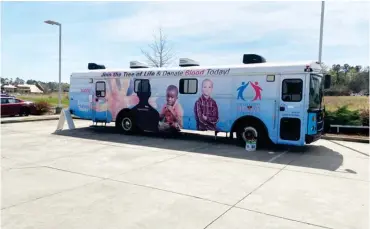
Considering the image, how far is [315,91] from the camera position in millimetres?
9398

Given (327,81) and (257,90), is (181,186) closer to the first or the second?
(257,90)

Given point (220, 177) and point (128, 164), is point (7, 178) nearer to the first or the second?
point (128, 164)

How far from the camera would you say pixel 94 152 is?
30.1 ft

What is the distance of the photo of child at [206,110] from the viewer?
425 inches

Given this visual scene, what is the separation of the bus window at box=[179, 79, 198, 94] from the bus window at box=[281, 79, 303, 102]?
317 cm

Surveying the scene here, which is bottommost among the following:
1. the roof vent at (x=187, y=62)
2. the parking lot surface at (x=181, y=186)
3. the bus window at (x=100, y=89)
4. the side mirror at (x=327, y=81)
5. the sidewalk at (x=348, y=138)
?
the parking lot surface at (x=181, y=186)

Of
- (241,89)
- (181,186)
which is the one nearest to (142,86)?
(241,89)

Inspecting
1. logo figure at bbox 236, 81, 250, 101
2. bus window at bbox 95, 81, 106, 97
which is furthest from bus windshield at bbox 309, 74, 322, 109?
bus window at bbox 95, 81, 106, 97

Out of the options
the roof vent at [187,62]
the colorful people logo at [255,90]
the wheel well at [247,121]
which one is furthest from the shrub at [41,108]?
the colorful people logo at [255,90]

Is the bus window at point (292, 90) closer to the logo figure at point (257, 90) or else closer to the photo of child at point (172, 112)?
the logo figure at point (257, 90)

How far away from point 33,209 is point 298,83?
295 inches

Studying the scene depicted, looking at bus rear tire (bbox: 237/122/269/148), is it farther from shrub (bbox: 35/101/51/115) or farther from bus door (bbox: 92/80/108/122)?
shrub (bbox: 35/101/51/115)

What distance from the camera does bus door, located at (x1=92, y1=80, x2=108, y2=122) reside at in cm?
1350

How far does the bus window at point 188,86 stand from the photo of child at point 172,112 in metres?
0.27
